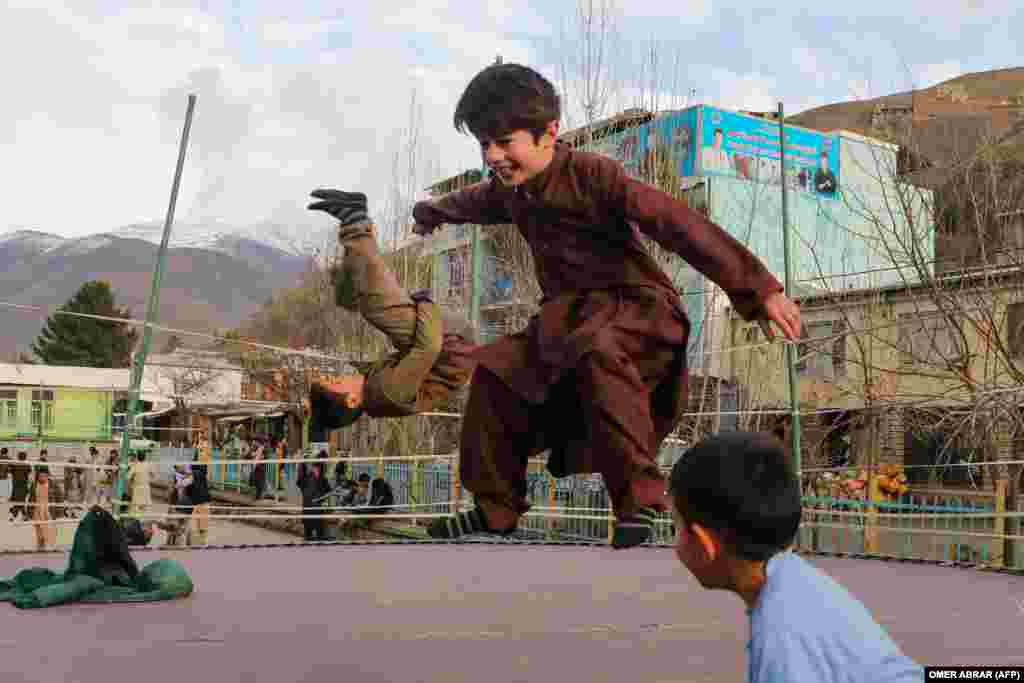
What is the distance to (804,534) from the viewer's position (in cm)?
1198

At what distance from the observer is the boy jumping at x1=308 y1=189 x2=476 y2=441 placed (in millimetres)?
3098

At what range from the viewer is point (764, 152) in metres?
22.4

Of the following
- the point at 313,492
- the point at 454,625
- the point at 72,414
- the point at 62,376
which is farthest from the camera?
the point at 72,414

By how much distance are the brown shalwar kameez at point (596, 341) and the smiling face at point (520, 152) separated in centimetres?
3

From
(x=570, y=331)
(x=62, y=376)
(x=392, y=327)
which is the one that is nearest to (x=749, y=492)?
(x=570, y=331)

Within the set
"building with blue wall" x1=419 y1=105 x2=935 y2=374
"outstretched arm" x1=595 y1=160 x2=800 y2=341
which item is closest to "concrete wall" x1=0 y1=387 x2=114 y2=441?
"building with blue wall" x1=419 y1=105 x2=935 y2=374

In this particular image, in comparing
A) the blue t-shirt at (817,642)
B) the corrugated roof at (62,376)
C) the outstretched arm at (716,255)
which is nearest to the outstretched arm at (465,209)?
the outstretched arm at (716,255)

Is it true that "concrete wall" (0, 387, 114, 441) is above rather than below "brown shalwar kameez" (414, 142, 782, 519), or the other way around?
above

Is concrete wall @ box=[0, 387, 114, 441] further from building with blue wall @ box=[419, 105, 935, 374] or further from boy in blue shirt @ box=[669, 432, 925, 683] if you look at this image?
boy in blue shirt @ box=[669, 432, 925, 683]

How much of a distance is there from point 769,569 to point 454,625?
402cm

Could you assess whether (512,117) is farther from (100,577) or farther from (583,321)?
(100,577)

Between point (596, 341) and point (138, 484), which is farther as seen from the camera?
point (138, 484)

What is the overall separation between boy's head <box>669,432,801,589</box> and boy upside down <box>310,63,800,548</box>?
933 millimetres

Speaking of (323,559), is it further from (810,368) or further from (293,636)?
(810,368)
